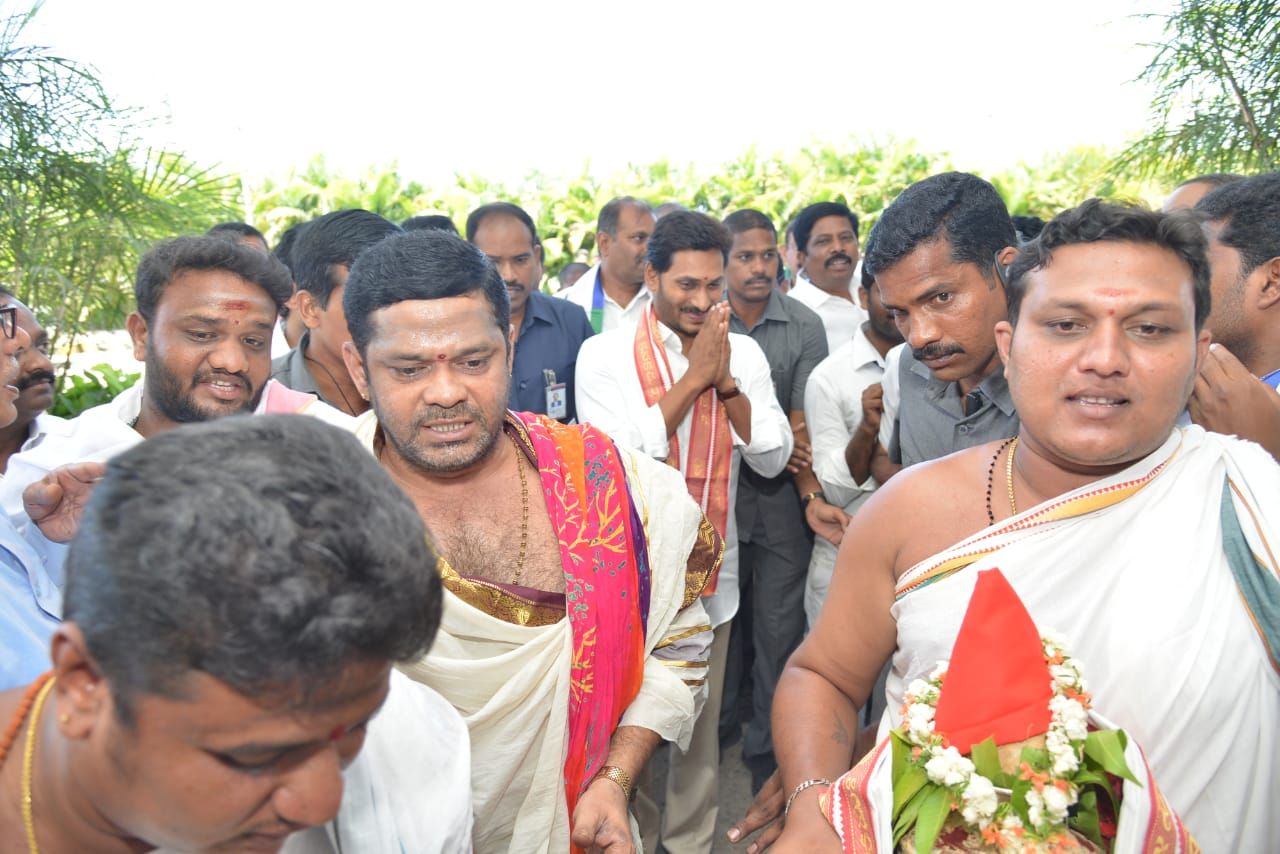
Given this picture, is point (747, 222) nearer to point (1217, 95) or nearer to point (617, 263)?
point (617, 263)

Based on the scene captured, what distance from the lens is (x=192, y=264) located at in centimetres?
312

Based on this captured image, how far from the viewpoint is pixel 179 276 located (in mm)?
3115

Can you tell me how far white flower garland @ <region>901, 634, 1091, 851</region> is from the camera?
156cm

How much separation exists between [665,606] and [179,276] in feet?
6.01

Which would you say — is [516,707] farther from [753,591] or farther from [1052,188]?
[1052,188]

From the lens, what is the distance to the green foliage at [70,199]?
600 centimetres

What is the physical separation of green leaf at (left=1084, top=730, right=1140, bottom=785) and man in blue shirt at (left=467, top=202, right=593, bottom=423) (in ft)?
11.7

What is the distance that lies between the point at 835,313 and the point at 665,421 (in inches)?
116

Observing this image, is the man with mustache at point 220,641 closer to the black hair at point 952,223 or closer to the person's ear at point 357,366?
the person's ear at point 357,366

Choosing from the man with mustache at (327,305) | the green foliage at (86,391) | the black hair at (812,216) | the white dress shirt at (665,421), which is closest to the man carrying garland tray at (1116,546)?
the white dress shirt at (665,421)

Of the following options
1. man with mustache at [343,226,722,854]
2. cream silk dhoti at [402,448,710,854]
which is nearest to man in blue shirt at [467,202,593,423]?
man with mustache at [343,226,722,854]

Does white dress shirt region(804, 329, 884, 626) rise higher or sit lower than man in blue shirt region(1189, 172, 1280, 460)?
lower

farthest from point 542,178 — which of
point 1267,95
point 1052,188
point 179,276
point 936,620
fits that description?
point 936,620

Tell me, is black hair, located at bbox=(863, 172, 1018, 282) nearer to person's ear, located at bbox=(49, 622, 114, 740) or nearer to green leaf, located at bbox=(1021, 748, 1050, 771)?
green leaf, located at bbox=(1021, 748, 1050, 771)
